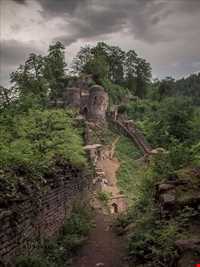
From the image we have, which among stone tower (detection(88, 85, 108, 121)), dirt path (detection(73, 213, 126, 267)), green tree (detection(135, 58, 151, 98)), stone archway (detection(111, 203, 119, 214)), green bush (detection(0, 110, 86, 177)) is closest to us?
green bush (detection(0, 110, 86, 177))

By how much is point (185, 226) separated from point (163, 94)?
5868cm

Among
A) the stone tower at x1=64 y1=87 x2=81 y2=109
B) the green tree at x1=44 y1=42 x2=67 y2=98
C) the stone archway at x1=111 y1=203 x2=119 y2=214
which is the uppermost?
the green tree at x1=44 y1=42 x2=67 y2=98

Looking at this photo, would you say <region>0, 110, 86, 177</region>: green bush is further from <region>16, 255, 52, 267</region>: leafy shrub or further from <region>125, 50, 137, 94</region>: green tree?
<region>125, 50, 137, 94</region>: green tree

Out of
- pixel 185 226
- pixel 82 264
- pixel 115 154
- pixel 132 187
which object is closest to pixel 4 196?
pixel 82 264

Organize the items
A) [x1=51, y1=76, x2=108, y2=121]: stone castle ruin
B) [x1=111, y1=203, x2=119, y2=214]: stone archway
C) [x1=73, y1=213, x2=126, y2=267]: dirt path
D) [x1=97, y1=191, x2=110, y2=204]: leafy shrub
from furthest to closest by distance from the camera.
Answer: [x1=51, y1=76, x2=108, y2=121]: stone castle ruin, [x1=97, y1=191, x2=110, y2=204]: leafy shrub, [x1=111, y1=203, x2=119, y2=214]: stone archway, [x1=73, y1=213, x2=126, y2=267]: dirt path

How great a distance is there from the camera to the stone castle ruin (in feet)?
114

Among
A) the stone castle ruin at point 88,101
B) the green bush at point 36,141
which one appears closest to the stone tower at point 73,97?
the stone castle ruin at point 88,101

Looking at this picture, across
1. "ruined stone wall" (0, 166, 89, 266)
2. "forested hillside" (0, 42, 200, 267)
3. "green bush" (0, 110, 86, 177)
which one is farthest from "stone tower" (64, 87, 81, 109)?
"ruined stone wall" (0, 166, 89, 266)

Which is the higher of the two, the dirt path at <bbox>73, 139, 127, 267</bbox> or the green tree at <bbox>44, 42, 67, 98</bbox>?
the green tree at <bbox>44, 42, 67, 98</bbox>

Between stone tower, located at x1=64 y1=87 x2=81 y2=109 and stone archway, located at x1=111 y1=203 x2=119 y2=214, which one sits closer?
stone archway, located at x1=111 y1=203 x2=119 y2=214

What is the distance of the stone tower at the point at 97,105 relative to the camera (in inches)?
1355

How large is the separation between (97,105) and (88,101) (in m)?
1.60

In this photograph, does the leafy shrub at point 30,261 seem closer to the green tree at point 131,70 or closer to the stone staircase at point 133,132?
the stone staircase at point 133,132

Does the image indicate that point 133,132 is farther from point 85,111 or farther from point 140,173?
point 140,173
